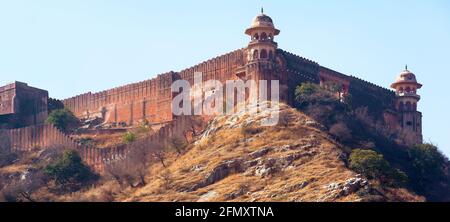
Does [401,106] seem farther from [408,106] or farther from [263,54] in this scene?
[263,54]

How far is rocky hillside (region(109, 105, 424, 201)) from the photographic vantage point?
148 feet

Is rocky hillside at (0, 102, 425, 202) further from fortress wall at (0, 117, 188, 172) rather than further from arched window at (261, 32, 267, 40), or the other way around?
arched window at (261, 32, 267, 40)

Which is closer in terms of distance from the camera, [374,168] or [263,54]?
[374,168]

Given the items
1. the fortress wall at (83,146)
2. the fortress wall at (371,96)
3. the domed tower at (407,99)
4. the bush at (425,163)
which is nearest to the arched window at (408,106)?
the domed tower at (407,99)

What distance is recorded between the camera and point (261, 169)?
4853 centimetres

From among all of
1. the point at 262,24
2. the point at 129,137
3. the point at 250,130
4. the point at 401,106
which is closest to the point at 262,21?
the point at 262,24

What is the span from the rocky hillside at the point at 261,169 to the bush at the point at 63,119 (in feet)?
45.4

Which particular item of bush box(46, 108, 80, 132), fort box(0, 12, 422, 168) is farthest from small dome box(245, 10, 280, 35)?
bush box(46, 108, 80, 132)

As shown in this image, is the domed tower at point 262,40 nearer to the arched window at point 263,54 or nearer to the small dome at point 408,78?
the arched window at point 263,54

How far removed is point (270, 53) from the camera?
56781 mm

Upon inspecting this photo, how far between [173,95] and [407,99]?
15.0 m
